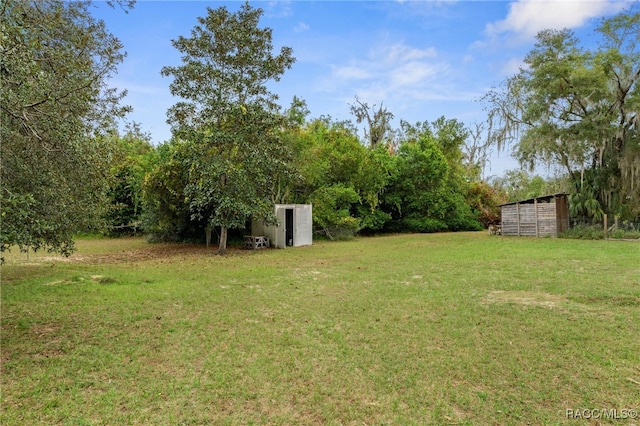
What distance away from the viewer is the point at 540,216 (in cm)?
1551

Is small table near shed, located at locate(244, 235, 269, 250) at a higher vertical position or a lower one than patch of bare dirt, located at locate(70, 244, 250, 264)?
higher

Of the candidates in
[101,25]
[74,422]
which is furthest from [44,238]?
[74,422]

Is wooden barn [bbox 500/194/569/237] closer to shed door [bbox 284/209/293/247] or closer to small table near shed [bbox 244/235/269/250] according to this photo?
shed door [bbox 284/209/293/247]

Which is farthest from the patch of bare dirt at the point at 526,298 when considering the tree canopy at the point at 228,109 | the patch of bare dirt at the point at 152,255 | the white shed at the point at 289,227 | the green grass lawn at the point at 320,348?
the white shed at the point at 289,227

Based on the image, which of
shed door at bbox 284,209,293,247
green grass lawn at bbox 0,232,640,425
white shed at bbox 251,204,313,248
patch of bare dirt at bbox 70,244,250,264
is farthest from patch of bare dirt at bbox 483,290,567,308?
shed door at bbox 284,209,293,247

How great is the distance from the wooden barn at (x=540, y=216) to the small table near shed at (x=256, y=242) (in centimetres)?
1152

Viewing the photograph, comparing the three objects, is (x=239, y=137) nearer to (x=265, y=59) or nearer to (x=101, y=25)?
(x=265, y=59)

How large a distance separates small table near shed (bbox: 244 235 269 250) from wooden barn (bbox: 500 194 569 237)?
37.8ft

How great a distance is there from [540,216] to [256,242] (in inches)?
482

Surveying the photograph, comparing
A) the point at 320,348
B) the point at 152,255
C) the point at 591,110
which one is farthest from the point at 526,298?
the point at 591,110

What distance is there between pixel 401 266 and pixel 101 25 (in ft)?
24.3

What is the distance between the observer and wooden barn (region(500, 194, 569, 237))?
15.1 m

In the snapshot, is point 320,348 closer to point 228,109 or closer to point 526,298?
point 526,298

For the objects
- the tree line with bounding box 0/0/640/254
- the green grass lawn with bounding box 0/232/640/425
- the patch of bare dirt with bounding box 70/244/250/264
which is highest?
the tree line with bounding box 0/0/640/254
